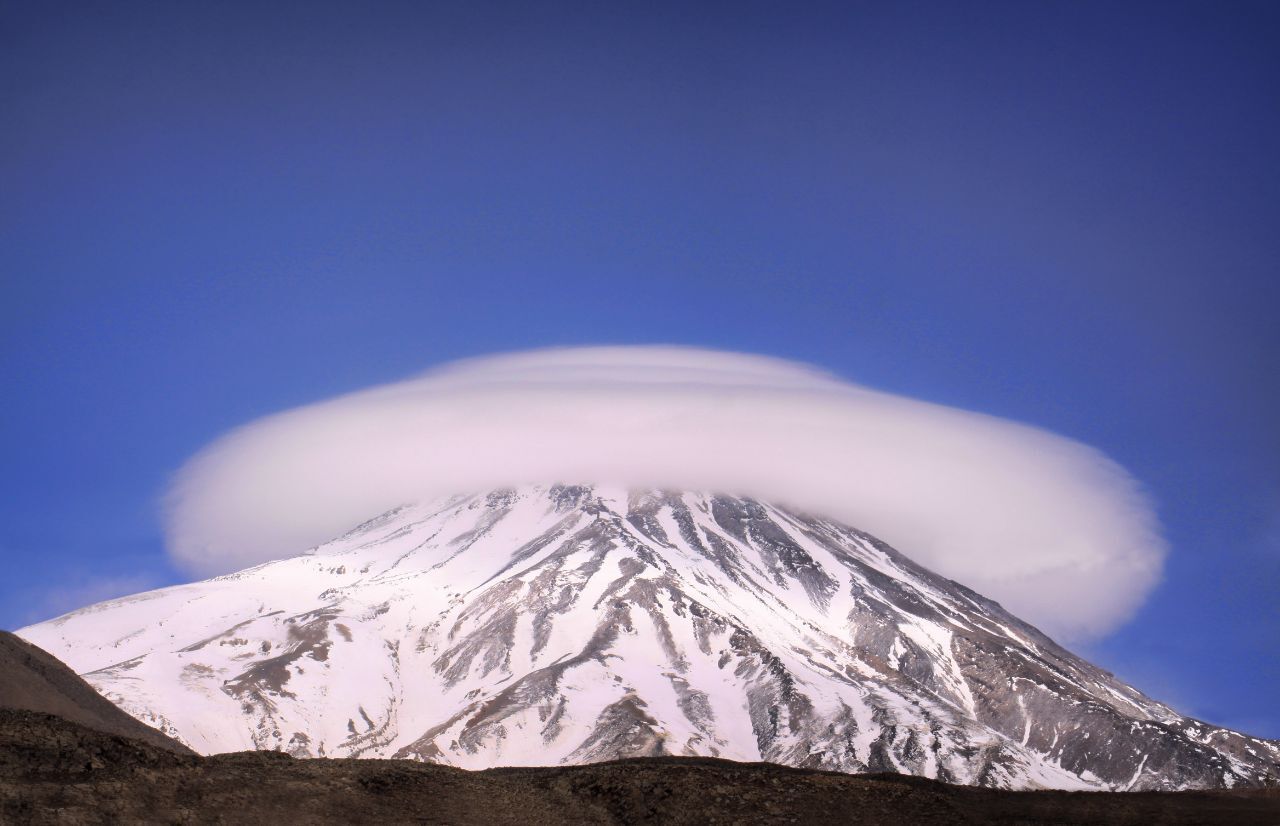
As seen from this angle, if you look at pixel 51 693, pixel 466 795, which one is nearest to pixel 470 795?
pixel 466 795

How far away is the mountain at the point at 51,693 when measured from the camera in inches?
2219

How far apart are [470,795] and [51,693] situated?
28035mm

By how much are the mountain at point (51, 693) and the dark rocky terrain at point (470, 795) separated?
15023mm

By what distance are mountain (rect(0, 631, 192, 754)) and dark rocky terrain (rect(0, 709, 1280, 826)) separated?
49.3 feet

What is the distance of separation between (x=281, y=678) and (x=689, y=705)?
2553 inches

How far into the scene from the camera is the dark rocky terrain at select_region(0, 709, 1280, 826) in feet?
123

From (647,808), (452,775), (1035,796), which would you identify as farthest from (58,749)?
(1035,796)

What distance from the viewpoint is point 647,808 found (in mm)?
41750

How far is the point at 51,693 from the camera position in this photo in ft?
195

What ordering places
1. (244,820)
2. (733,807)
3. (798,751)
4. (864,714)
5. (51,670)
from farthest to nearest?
(864,714) < (798,751) < (51,670) < (733,807) < (244,820)

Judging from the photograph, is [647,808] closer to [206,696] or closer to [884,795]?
[884,795]

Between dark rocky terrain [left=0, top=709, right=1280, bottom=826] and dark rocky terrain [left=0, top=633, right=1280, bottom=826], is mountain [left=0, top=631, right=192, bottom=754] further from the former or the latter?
dark rocky terrain [left=0, top=709, right=1280, bottom=826]

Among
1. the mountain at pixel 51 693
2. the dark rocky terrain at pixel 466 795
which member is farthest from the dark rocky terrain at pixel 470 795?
the mountain at pixel 51 693

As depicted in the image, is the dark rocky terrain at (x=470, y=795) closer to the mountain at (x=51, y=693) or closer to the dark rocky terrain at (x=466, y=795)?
the dark rocky terrain at (x=466, y=795)
